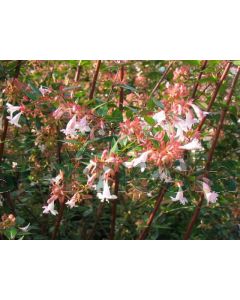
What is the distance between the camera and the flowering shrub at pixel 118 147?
1.45m

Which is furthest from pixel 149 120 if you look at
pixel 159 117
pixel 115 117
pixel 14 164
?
pixel 14 164

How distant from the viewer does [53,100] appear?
5.43 feet

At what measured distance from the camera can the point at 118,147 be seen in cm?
163

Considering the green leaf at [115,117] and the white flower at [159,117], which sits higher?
the white flower at [159,117]

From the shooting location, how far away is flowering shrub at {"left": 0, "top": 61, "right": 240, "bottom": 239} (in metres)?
1.45

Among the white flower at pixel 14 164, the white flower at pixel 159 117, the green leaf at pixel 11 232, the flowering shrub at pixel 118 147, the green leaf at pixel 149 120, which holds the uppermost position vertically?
the white flower at pixel 159 117

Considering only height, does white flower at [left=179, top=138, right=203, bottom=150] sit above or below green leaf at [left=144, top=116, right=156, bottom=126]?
below

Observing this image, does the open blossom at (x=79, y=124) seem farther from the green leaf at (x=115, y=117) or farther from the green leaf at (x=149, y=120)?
the green leaf at (x=149, y=120)

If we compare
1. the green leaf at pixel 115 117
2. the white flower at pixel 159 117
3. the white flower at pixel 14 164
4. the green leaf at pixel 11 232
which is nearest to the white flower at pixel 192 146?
the white flower at pixel 159 117

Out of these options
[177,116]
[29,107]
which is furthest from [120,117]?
[29,107]

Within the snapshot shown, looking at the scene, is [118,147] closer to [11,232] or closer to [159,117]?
[159,117]

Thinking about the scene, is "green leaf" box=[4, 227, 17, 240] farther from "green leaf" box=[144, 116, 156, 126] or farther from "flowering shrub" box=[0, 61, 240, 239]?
"green leaf" box=[144, 116, 156, 126]

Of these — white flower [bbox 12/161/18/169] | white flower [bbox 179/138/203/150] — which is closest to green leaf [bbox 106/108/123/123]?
white flower [bbox 179/138/203/150]
